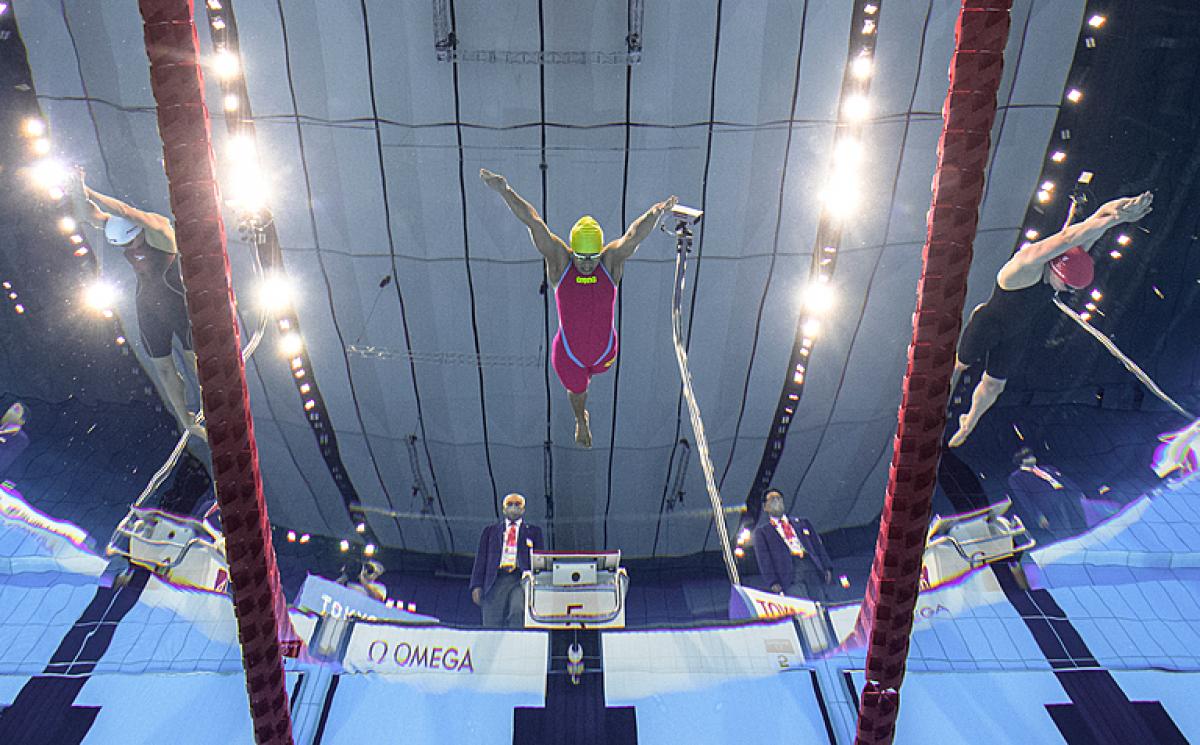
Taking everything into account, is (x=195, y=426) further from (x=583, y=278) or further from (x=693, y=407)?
(x=693, y=407)

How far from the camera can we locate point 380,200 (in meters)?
1.41

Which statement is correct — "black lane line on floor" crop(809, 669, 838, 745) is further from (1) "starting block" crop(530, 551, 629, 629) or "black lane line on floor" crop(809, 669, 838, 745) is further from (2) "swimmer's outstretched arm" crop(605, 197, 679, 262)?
(2) "swimmer's outstretched arm" crop(605, 197, 679, 262)

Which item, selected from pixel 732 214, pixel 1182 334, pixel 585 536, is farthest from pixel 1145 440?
pixel 585 536

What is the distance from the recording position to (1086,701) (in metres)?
1.45

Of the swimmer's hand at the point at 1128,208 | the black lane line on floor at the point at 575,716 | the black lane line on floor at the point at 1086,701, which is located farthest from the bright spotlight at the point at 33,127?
the black lane line on floor at the point at 1086,701

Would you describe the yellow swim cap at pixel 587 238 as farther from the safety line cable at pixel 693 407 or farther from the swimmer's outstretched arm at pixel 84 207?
the swimmer's outstretched arm at pixel 84 207

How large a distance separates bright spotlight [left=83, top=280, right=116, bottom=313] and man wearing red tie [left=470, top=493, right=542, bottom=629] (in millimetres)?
818

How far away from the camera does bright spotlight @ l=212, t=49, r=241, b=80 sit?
1.29 meters

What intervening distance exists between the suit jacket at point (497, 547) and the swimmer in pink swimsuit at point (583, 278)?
1.09 ft

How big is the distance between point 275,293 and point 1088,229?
4.83 ft

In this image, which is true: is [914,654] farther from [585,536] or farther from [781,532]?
[585,536]

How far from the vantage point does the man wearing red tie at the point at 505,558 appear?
1.61 metres

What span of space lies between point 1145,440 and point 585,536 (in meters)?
1.21

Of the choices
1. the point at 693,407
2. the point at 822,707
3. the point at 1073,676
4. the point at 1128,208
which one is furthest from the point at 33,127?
the point at 1073,676
